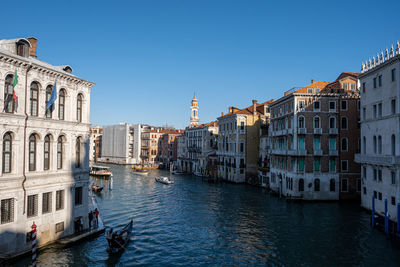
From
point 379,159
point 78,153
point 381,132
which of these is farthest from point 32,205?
point 381,132

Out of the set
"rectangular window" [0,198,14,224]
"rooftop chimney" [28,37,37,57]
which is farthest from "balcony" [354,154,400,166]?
"rooftop chimney" [28,37,37,57]

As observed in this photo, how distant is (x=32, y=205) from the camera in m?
17.5

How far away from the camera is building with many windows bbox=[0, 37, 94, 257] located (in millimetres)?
16125

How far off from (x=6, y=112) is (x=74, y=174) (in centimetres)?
594

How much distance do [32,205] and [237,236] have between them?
1361 cm

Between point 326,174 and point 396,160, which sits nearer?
point 396,160

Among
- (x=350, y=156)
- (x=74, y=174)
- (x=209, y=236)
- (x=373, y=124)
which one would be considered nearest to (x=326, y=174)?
(x=350, y=156)

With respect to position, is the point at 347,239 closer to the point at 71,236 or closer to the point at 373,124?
the point at 373,124

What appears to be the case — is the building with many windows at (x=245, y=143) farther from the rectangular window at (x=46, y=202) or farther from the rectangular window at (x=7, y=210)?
the rectangular window at (x=7, y=210)

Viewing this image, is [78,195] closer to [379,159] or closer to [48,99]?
[48,99]

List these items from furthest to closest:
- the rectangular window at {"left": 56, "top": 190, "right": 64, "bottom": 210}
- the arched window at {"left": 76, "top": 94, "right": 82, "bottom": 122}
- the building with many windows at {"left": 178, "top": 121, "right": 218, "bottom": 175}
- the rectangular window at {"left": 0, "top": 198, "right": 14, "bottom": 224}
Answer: the building with many windows at {"left": 178, "top": 121, "right": 218, "bottom": 175}
the arched window at {"left": 76, "top": 94, "right": 82, "bottom": 122}
the rectangular window at {"left": 56, "top": 190, "right": 64, "bottom": 210}
the rectangular window at {"left": 0, "top": 198, "right": 14, "bottom": 224}

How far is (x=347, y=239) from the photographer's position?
22.3m

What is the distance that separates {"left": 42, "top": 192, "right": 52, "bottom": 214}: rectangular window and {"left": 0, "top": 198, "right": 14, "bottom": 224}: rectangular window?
2.12m

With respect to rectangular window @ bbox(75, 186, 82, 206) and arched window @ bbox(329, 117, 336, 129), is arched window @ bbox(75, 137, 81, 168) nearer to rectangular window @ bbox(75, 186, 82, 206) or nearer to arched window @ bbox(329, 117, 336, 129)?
rectangular window @ bbox(75, 186, 82, 206)
